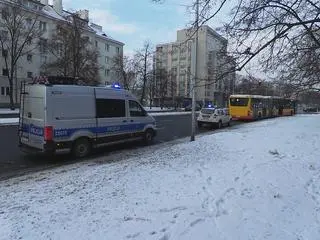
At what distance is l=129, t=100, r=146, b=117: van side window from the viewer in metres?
15.6

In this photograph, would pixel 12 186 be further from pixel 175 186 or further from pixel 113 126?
pixel 113 126

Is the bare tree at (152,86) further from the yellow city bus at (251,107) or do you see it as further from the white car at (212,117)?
the white car at (212,117)

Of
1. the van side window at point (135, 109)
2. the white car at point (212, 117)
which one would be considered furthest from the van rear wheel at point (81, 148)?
the white car at point (212, 117)

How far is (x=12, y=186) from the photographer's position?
800cm

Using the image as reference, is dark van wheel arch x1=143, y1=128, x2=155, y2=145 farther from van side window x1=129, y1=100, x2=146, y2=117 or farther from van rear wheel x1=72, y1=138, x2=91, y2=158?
van rear wheel x1=72, y1=138, x2=91, y2=158

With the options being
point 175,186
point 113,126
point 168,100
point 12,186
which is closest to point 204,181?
point 175,186

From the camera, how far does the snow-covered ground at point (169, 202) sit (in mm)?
4977

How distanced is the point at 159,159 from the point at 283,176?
3581mm

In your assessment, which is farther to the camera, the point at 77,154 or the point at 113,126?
the point at 113,126

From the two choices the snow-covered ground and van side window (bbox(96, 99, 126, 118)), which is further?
van side window (bbox(96, 99, 126, 118))

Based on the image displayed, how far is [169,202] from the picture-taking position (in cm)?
615

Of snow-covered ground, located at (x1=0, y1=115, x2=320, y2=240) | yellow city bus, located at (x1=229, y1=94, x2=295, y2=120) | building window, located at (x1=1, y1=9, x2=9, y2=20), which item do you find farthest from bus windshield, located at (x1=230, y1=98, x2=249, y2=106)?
snow-covered ground, located at (x1=0, y1=115, x2=320, y2=240)

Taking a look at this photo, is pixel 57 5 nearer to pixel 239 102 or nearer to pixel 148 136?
pixel 239 102

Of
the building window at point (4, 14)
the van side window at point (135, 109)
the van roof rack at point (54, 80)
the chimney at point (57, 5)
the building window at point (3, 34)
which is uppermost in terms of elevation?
the chimney at point (57, 5)
